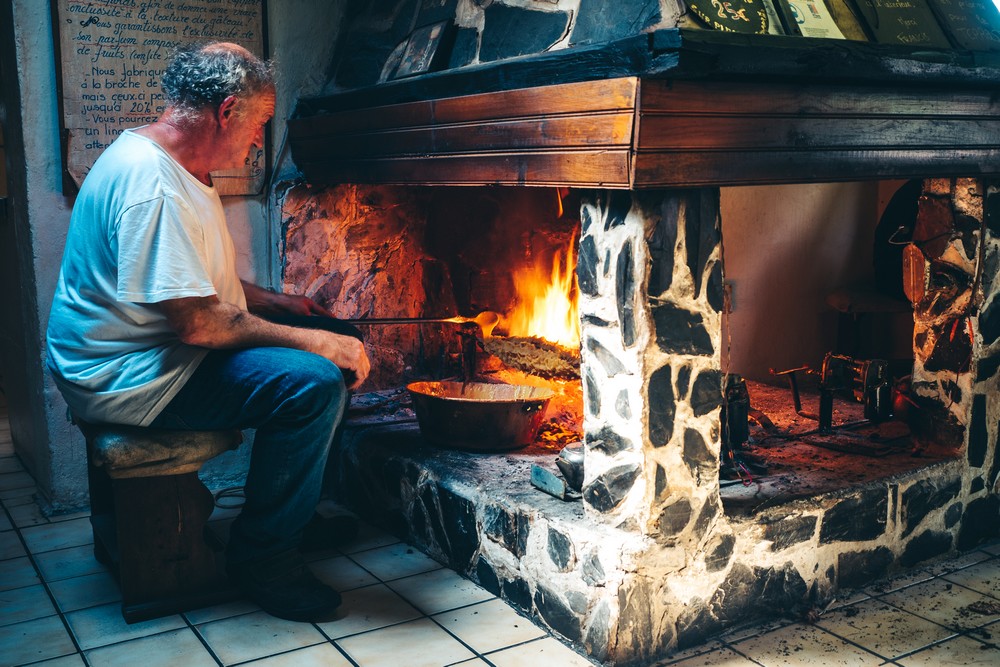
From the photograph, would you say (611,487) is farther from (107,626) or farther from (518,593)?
(107,626)

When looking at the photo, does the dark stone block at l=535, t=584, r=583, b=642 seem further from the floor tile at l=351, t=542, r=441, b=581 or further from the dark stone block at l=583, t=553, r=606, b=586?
the floor tile at l=351, t=542, r=441, b=581

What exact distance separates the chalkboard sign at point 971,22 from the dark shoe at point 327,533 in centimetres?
259

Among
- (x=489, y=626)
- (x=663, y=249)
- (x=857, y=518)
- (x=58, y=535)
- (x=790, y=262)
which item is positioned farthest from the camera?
(x=790, y=262)

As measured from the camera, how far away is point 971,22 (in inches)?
121

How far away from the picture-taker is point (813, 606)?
294 centimetres

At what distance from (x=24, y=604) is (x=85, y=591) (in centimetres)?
18

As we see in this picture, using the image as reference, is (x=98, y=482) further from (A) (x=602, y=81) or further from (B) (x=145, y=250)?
(A) (x=602, y=81)

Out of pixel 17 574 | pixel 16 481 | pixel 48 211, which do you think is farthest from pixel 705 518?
pixel 16 481

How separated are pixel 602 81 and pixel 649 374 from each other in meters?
0.75

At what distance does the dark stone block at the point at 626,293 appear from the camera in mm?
2498

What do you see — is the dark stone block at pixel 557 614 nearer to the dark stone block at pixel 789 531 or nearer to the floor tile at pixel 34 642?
the dark stone block at pixel 789 531

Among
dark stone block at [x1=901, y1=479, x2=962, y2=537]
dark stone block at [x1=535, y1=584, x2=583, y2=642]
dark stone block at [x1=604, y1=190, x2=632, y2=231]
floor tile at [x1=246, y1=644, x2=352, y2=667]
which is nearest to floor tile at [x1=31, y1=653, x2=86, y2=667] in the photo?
floor tile at [x1=246, y1=644, x2=352, y2=667]

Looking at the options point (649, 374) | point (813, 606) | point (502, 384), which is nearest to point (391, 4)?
point (502, 384)

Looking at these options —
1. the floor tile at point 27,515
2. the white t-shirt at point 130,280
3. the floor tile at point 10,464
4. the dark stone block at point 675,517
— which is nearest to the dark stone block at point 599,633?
the dark stone block at point 675,517
